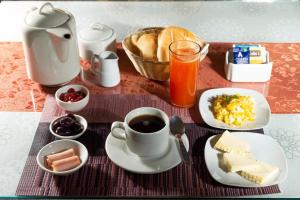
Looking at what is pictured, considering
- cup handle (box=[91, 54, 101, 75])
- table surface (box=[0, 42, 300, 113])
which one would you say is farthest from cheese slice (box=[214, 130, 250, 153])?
cup handle (box=[91, 54, 101, 75])

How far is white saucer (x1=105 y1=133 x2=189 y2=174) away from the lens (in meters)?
1.07

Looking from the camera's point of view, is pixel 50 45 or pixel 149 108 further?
pixel 50 45

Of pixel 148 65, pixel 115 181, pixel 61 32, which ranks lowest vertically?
pixel 115 181

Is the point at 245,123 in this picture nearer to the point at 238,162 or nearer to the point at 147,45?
the point at 238,162

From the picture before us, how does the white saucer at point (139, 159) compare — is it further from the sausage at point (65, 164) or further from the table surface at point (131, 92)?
the table surface at point (131, 92)

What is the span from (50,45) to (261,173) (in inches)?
27.8

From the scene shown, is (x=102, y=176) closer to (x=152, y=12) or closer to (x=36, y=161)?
(x=36, y=161)

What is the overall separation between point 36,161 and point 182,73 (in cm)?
48

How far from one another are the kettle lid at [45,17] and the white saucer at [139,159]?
405 mm

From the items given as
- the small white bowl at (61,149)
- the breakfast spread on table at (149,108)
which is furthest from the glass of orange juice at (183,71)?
the small white bowl at (61,149)

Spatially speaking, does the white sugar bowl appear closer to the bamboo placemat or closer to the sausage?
the bamboo placemat

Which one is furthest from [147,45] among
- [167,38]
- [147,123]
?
[147,123]

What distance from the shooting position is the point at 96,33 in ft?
4.93

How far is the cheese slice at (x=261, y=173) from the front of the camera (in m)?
1.04
